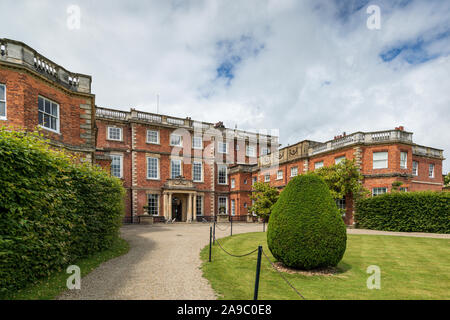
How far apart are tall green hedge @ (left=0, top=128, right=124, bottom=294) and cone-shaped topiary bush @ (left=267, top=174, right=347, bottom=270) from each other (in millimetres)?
5998

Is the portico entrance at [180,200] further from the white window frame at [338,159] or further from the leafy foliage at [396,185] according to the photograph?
the leafy foliage at [396,185]

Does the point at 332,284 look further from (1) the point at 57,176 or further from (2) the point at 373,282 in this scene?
(1) the point at 57,176

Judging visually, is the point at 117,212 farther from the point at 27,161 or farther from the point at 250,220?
the point at 250,220

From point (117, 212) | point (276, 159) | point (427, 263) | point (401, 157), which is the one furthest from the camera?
point (276, 159)

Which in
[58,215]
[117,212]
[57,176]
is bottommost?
[117,212]

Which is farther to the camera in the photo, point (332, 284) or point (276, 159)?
point (276, 159)

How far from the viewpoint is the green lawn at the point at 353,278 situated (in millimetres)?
5379

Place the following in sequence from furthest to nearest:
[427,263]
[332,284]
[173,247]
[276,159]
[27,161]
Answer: [276,159] → [173,247] → [427,263] → [332,284] → [27,161]

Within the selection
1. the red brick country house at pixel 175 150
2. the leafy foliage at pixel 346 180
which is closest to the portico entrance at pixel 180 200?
the red brick country house at pixel 175 150

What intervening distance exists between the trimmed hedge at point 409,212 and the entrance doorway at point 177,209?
1945 centimetres
